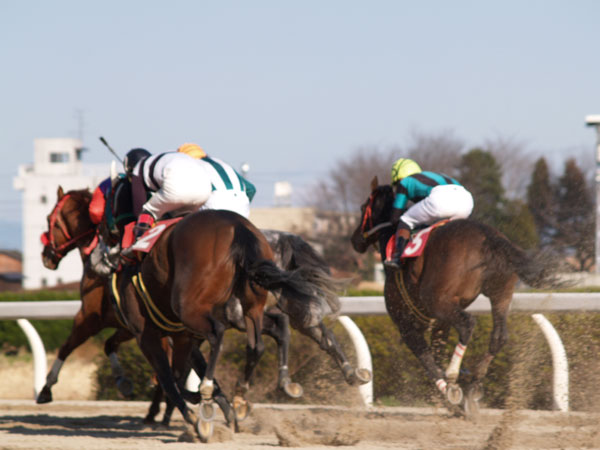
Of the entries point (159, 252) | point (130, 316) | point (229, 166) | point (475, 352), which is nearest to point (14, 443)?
point (130, 316)

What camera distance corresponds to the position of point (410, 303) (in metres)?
6.09

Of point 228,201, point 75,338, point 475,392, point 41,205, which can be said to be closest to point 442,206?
point 475,392

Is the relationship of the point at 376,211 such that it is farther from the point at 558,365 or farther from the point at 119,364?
the point at 119,364

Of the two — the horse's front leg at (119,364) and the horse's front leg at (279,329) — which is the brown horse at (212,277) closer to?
the horse's front leg at (279,329)

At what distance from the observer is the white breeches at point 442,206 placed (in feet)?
19.8

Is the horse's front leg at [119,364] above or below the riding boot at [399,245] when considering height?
below

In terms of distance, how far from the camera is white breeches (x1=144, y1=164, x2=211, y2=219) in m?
5.20

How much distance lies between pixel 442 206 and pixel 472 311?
956mm

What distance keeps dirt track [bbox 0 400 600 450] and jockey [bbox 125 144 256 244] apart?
4.25 feet

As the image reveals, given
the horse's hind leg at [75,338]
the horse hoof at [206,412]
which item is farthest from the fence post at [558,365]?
the horse's hind leg at [75,338]

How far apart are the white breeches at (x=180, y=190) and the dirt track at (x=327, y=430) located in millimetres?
1315

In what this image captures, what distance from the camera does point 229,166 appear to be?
5770 millimetres

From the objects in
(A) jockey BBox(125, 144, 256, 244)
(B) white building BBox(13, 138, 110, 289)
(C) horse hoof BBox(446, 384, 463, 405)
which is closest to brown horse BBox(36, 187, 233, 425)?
(A) jockey BBox(125, 144, 256, 244)

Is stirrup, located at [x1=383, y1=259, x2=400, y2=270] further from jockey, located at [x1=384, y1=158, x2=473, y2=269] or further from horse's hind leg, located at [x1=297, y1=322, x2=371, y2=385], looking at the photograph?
horse's hind leg, located at [x1=297, y1=322, x2=371, y2=385]
